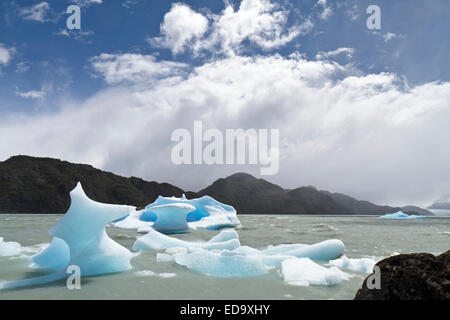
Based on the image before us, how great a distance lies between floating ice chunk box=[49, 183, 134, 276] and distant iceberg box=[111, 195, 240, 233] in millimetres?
7702

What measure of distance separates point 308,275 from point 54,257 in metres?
3.79


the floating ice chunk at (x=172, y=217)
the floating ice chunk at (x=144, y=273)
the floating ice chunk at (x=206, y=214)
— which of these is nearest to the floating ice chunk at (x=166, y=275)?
the floating ice chunk at (x=144, y=273)

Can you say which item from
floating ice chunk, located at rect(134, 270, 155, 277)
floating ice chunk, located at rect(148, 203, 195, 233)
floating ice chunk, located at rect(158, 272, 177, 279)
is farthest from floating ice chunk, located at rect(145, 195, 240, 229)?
floating ice chunk, located at rect(158, 272, 177, 279)

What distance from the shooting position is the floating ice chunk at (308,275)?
12.5 feet

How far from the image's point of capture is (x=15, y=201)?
64.8m

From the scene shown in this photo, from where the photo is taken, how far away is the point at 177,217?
42.1ft

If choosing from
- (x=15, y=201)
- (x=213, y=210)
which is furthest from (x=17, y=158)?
(x=213, y=210)

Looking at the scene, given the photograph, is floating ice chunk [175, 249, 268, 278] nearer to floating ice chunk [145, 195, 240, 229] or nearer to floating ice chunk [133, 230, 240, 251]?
floating ice chunk [133, 230, 240, 251]

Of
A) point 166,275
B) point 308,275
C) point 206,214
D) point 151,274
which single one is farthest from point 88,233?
point 206,214

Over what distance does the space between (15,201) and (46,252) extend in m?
73.4

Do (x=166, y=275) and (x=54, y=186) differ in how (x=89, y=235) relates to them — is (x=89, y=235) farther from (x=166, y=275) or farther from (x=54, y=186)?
(x=54, y=186)

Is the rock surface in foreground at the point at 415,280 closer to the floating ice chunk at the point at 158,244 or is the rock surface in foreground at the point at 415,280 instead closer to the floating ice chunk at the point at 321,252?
the floating ice chunk at the point at 321,252

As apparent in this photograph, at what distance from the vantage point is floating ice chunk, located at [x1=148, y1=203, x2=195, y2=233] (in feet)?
41.2
